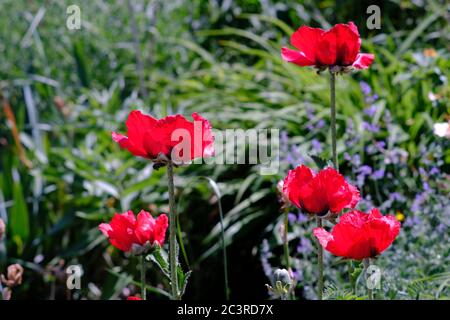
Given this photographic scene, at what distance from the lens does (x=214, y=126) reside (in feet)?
10.6

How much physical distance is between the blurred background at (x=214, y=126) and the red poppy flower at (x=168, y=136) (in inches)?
31.2

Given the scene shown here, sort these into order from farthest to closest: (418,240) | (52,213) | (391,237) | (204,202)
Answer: (52,213) → (204,202) → (418,240) → (391,237)

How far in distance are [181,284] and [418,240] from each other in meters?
1.08

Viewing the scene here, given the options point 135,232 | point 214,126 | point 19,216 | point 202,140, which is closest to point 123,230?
point 135,232

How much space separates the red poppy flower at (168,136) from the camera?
1.22 m

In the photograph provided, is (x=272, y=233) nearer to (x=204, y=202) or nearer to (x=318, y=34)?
(x=204, y=202)

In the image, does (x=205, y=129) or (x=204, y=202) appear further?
(x=204, y=202)

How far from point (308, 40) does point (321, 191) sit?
0.94 feet

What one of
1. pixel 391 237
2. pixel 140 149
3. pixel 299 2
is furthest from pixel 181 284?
pixel 299 2

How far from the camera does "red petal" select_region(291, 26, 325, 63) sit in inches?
54.3

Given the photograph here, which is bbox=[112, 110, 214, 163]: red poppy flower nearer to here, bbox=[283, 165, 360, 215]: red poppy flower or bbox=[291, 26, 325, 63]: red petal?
bbox=[283, 165, 360, 215]: red poppy flower

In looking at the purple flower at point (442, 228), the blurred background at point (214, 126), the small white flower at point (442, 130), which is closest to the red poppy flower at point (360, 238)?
the blurred background at point (214, 126)

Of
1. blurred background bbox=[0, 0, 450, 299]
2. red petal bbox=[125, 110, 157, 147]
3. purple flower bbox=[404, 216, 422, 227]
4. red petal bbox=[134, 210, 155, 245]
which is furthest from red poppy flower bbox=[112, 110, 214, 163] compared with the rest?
purple flower bbox=[404, 216, 422, 227]

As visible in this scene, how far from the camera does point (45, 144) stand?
337 centimetres
